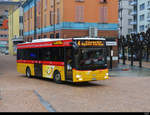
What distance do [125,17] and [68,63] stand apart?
79.8 m

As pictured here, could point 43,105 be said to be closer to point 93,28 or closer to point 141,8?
point 93,28

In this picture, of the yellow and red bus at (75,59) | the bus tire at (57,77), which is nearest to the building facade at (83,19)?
the yellow and red bus at (75,59)

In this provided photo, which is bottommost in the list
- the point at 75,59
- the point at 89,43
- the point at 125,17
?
the point at 75,59

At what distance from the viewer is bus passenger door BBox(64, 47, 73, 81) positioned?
16953mm

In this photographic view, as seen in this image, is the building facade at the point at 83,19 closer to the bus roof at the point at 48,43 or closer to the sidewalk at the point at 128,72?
the sidewalk at the point at 128,72

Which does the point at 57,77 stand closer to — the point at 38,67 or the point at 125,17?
the point at 38,67

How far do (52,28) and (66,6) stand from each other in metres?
4.59

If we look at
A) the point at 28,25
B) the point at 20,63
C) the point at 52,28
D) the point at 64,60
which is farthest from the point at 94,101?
the point at 28,25

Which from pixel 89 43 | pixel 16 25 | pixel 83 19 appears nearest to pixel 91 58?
pixel 89 43

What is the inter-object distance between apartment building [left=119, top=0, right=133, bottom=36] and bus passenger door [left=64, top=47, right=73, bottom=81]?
7623 cm

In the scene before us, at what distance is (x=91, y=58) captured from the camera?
1675 centimetres

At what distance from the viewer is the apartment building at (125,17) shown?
9238cm

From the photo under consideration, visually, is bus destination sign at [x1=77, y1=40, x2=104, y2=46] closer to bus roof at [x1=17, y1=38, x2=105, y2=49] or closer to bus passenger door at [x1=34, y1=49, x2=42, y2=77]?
bus roof at [x1=17, y1=38, x2=105, y2=49]

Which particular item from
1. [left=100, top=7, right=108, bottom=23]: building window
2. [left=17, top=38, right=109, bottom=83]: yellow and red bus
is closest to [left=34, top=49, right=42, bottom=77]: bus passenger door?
[left=17, top=38, right=109, bottom=83]: yellow and red bus
